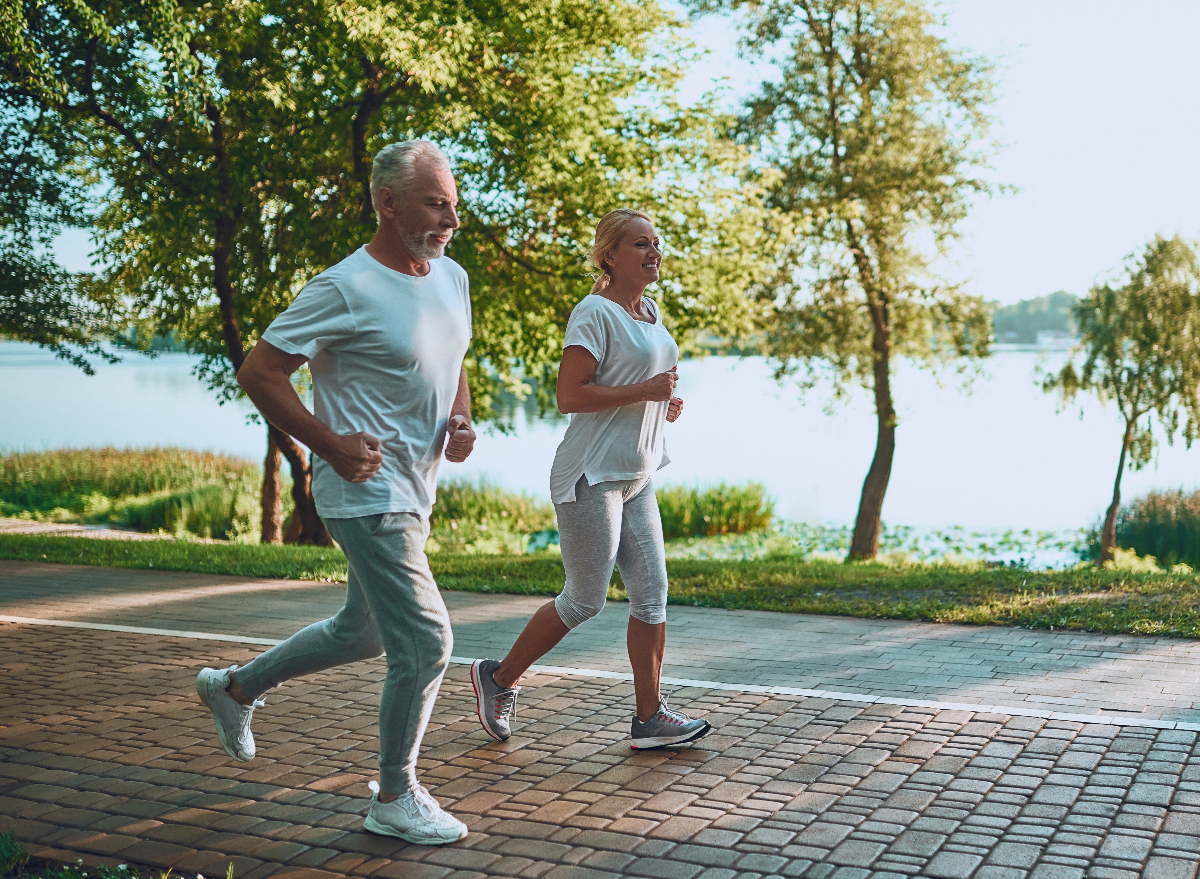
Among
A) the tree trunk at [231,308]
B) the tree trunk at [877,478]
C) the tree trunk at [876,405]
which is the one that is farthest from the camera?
the tree trunk at [877,478]

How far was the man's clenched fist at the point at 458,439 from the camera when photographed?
385 cm

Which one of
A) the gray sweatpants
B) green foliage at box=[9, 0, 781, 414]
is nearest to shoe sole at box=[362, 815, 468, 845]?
the gray sweatpants

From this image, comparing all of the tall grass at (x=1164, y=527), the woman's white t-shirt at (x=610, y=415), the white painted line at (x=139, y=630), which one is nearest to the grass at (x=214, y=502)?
the tall grass at (x=1164, y=527)

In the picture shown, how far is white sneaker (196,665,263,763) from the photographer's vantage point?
14.1 feet

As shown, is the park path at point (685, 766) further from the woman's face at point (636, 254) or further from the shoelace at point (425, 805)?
the woman's face at point (636, 254)

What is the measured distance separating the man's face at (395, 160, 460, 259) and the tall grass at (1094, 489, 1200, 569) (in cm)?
1800

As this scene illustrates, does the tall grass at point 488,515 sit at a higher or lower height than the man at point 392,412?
lower

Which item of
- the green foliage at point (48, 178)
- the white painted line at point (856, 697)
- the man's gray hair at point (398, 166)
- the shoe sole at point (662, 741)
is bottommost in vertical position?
the white painted line at point (856, 697)

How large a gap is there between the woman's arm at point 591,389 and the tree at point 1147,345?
19101 millimetres

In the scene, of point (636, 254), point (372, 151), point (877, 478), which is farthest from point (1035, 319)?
point (636, 254)

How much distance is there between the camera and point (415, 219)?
12.1 ft

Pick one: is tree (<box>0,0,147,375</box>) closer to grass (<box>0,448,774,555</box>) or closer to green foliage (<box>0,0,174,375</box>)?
green foliage (<box>0,0,174,375</box>)

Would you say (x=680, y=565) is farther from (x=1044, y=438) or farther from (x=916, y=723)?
(x=1044, y=438)

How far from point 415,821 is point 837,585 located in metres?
5.55
